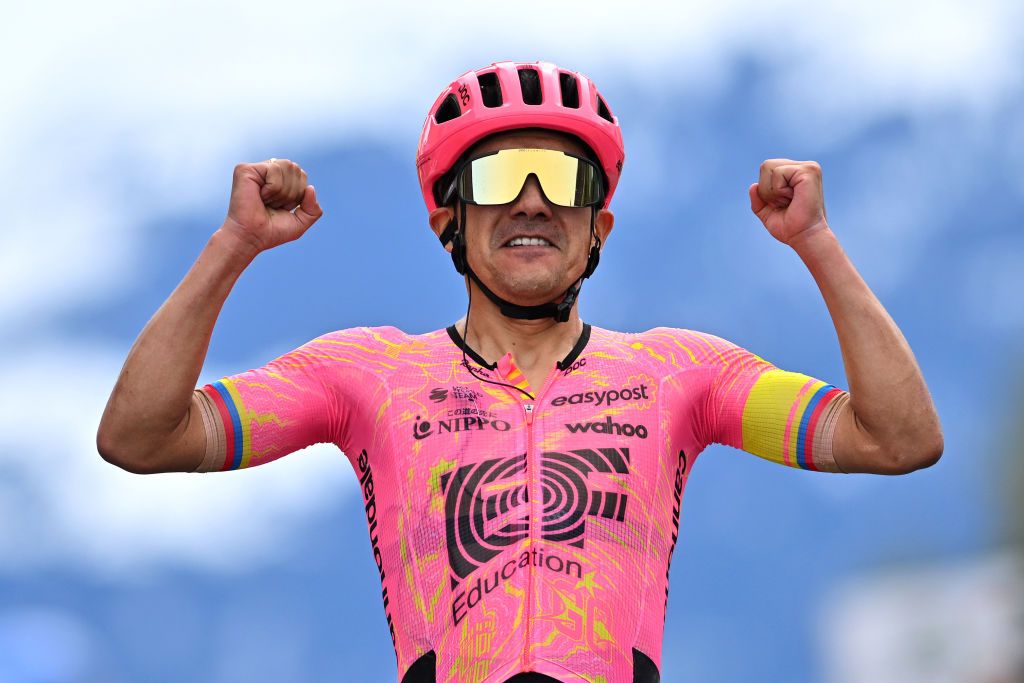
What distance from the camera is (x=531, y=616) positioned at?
5.38 meters

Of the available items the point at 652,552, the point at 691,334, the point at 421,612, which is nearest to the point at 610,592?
the point at 652,552

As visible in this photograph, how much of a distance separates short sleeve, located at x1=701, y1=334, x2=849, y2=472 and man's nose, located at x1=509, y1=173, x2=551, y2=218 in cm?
101

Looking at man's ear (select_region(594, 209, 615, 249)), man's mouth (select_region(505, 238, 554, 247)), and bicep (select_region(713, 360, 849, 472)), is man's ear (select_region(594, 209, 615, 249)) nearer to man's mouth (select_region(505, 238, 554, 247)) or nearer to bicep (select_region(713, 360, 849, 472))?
man's mouth (select_region(505, 238, 554, 247))

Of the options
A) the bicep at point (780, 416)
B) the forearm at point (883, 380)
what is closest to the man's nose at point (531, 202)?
the bicep at point (780, 416)

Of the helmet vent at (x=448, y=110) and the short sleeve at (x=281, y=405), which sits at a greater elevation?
the helmet vent at (x=448, y=110)

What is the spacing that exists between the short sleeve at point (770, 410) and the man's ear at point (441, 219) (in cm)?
142

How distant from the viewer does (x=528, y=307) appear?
6355 millimetres

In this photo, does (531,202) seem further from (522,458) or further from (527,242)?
(522,458)

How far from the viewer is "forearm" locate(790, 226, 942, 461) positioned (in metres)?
5.50

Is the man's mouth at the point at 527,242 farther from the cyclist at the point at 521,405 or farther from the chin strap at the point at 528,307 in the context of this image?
the chin strap at the point at 528,307

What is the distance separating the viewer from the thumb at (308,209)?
6031 millimetres

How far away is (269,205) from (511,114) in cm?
124

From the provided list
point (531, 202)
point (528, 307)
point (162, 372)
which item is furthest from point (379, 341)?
point (162, 372)

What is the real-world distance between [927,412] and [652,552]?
4.18ft
